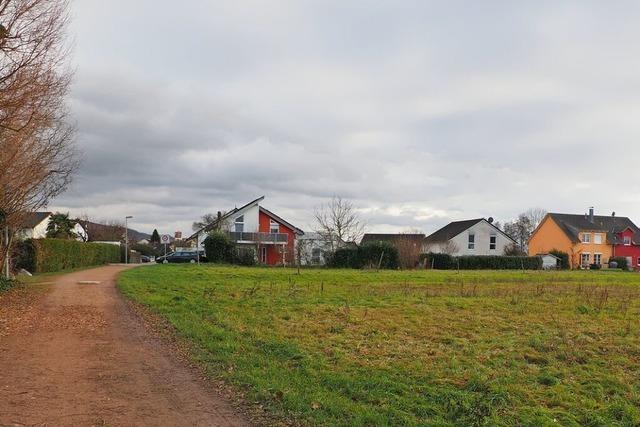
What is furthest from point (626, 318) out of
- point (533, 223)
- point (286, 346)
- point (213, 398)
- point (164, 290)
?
point (533, 223)

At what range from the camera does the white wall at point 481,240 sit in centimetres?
7381

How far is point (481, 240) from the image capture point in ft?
245

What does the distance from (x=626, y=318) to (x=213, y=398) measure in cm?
1099

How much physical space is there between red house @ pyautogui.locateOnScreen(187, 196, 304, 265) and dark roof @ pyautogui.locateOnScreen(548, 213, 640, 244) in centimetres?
3728

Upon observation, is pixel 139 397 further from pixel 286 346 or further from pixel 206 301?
pixel 206 301

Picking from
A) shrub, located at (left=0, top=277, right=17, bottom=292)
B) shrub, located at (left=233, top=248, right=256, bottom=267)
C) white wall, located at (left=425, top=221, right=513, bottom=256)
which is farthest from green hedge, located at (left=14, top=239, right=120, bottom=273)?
white wall, located at (left=425, top=221, right=513, bottom=256)

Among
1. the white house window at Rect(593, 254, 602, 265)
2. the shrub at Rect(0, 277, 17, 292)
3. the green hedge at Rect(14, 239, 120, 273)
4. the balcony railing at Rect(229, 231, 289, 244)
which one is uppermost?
the balcony railing at Rect(229, 231, 289, 244)

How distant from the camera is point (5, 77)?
12.5 meters

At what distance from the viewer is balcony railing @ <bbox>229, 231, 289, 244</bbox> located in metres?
58.1

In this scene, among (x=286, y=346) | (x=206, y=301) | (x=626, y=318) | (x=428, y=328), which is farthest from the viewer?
(x=206, y=301)

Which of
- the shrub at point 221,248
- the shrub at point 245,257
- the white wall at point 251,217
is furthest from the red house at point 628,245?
the shrub at point 221,248

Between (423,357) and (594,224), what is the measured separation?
257 feet

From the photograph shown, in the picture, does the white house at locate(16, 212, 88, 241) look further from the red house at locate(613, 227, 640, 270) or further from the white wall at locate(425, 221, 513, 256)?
the red house at locate(613, 227, 640, 270)

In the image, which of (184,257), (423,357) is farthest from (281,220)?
(423,357)
